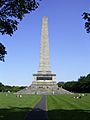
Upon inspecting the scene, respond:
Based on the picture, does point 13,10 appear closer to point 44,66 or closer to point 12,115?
point 12,115

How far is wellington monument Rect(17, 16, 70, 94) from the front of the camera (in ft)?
466

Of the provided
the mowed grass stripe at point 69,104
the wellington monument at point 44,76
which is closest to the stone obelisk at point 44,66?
the wellington monument at point 44,76

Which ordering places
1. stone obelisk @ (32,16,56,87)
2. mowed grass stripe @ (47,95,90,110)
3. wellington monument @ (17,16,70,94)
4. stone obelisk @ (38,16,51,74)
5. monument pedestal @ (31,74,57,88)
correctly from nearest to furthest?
1. mowed grass stripe @ (47,95,90,110)
2. wellington monument @ (17,16,70,94)
3. stone obelisk @ (38,16,51,74)
4. stone obelisk @ (32,16,56,87)
5. monument pedestal @ (31,74,57,88)

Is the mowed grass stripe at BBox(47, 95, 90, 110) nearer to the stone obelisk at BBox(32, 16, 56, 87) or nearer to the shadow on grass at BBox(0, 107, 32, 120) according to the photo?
the shadow on grass at BBox(0, 107, 32, 120)

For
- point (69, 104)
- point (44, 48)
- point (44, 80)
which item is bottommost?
point (69, 104)

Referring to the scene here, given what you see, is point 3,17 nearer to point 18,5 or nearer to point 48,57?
point 18,5

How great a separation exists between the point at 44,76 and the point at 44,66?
6.36 metres

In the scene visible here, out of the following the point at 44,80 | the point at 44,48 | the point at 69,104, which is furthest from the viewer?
the point at 44,80

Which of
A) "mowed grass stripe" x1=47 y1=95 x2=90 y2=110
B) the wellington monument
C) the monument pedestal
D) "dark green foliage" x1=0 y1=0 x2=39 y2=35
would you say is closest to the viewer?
"dark green foliage" x1=0 y1=0 x2=39 y2=35

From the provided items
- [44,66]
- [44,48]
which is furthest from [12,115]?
[44,66]

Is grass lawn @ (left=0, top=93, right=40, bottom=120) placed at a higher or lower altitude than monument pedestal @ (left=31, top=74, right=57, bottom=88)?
lower

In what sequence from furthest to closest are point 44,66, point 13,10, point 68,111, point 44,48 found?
1. point 44,66
2. point 44,48
3. point 68,111
4. point 13,10

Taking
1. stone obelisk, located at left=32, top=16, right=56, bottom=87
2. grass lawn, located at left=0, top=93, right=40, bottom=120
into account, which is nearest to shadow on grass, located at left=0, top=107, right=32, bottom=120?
grass lawn, located at left=0, top=93, right=40, bottom=120

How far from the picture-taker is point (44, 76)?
150 metres
